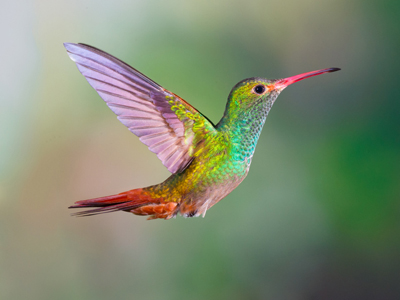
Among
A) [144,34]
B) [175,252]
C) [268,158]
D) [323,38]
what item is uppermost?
[144,34]

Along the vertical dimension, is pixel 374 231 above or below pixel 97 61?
below

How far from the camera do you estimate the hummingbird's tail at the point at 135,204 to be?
1.20 feet

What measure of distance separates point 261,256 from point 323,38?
1.78ft

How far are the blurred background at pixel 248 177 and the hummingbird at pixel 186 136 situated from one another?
475 millimetres

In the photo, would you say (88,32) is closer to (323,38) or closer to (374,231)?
(323,38)

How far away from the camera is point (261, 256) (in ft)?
3.21

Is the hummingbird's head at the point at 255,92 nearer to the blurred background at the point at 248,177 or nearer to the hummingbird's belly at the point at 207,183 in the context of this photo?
the hummingbird's belly at the point at 207,183

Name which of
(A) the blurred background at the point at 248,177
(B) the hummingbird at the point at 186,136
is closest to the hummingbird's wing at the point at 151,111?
(B) the hummingbird at the point at 186,136

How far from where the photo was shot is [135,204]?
406mm

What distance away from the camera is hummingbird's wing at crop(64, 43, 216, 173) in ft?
1.21

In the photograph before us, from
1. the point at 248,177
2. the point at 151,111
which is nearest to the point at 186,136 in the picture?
the point at 151,111

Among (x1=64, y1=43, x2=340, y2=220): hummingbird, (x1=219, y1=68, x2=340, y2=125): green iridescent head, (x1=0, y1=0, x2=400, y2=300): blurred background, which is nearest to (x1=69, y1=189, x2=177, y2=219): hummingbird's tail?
(x1=64, y1=43, x2=340, y2=220): hummingbird

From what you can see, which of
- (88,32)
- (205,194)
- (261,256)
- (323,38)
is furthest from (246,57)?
(205,194)

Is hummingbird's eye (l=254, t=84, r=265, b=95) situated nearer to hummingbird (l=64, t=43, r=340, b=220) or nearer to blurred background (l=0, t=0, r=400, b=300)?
hummingbird (l=64, t=43, r=340, b=220)
